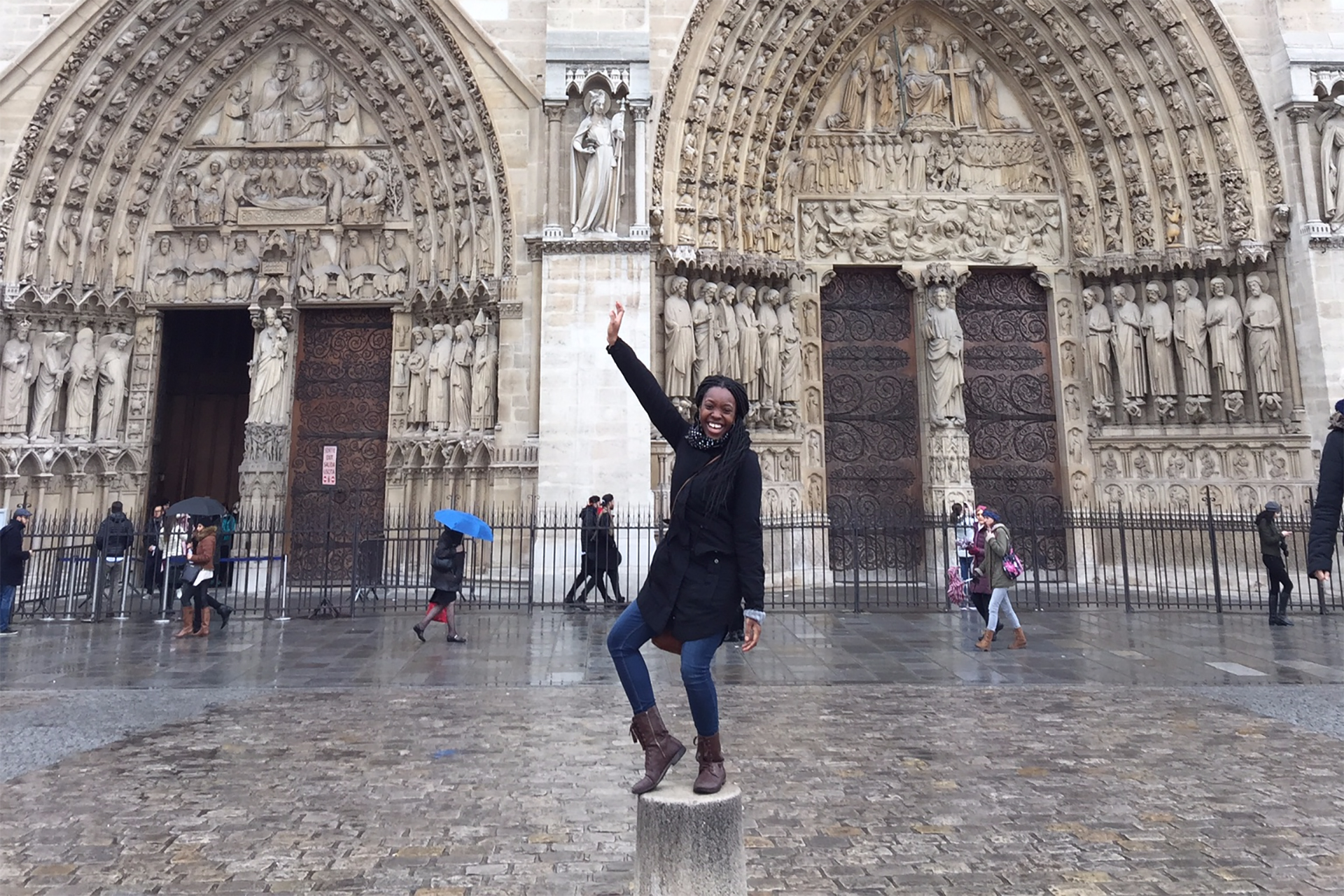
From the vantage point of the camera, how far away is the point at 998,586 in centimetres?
753

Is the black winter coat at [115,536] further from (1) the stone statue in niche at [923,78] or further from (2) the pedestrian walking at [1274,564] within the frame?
(1) the stone statue in niche at [923,78]

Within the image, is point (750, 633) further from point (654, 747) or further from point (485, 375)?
point (485, 375)

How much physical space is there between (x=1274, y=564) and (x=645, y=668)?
9711mm

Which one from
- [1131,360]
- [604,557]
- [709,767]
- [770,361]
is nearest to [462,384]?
[604,557]

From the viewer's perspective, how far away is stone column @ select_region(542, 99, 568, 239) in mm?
11461

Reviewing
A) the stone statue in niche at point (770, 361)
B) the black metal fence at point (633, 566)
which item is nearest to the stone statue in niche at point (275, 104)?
the black metal fence at point (633, 566)

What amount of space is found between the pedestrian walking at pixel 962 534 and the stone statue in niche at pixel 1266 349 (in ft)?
16.0

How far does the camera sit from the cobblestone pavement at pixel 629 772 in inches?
113

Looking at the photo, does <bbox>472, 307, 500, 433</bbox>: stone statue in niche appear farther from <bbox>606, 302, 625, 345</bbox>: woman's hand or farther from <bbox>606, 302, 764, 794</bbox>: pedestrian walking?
<bbox>606, 302, 764, 794</bbox>: pedestrian walking

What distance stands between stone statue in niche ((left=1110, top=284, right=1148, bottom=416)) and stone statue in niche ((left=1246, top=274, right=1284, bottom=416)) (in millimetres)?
1468

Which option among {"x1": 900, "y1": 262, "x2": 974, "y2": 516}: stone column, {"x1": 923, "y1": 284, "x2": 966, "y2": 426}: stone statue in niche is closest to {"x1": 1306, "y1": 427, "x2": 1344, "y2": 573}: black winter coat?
{"x1": 900, "y1": 262, "x2": 974, "y2": 516}: stone column

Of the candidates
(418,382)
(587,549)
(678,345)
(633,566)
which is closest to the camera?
(587,549)

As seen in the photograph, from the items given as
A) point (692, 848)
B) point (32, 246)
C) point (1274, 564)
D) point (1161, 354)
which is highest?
point (32, 246)

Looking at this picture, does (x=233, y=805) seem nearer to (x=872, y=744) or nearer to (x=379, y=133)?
(x=872, y=744)
